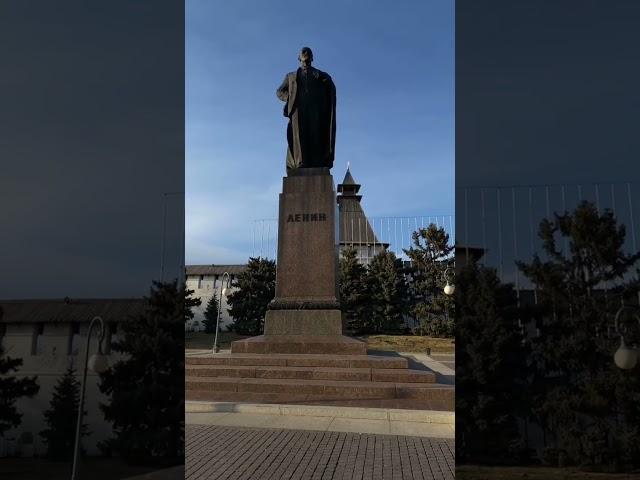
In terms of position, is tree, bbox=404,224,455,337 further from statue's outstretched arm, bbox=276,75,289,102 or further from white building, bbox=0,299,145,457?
white building, bbox=0,299,145,457

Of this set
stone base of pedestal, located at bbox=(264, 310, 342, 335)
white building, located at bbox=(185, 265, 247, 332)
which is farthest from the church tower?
stone base of pedestal, located at bbox=(264, 310, 342, 335)

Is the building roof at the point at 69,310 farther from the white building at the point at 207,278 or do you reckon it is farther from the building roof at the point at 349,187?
the building roof at the point at 349,187

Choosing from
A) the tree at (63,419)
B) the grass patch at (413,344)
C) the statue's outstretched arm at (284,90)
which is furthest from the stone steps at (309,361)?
the grass patch at (413,344)

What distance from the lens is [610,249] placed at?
174 inches

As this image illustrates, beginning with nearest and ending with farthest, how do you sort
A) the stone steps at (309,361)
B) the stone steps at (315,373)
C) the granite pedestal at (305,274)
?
the stone steps at (315,373), the stone steps at (309,361), the granite pedestal at (305,274)

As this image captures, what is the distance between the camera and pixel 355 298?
28.6 metres

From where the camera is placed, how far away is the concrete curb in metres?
7.15

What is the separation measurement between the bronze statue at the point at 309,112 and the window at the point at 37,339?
8.77 meters

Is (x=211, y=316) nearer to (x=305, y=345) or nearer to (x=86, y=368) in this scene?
(x=305, y=345)

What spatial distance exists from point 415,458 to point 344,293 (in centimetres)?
2364

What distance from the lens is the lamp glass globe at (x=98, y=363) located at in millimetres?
4621

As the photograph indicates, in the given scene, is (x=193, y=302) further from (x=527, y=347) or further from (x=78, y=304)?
(x=527, y=347)

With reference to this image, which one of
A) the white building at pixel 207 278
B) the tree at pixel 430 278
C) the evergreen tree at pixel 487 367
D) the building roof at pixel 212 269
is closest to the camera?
the evergreen tree at pixel 487 367

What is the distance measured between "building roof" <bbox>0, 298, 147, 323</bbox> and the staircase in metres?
3.72
